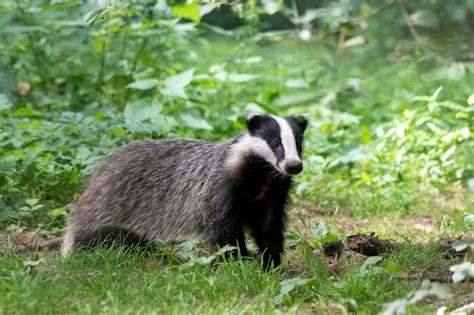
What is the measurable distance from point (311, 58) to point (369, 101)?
2770mm

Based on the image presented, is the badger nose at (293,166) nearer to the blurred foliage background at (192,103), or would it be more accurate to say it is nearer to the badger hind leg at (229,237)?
the blurred foliage background at (192,103)

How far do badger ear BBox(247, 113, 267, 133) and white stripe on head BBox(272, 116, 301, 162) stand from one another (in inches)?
4.0

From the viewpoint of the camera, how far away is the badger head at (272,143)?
4.70 metres

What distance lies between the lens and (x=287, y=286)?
379 centimetres

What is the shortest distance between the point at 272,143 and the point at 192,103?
3.21 m

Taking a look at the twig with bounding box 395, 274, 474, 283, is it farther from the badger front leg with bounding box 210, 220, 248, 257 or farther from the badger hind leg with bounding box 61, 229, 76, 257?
the badger hind leg with bounding box 61, 229, 76, 257

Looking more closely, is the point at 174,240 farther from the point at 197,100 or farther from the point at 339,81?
the point at 197,100

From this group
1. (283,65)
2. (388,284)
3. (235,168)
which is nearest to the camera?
(388,284)

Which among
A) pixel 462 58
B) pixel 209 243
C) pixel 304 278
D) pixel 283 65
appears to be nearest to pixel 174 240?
pixel 209 243

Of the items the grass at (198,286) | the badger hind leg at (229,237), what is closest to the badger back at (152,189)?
the badger hind leg at (229,237)

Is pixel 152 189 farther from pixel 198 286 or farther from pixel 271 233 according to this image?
pixel 198 286

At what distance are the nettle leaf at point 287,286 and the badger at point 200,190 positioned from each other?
92 cm

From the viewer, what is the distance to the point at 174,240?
5.19 meters

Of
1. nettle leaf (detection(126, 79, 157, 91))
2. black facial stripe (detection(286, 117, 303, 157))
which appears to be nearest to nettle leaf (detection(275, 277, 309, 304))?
black facial stripe (detection(286, 117, 303, 157))
